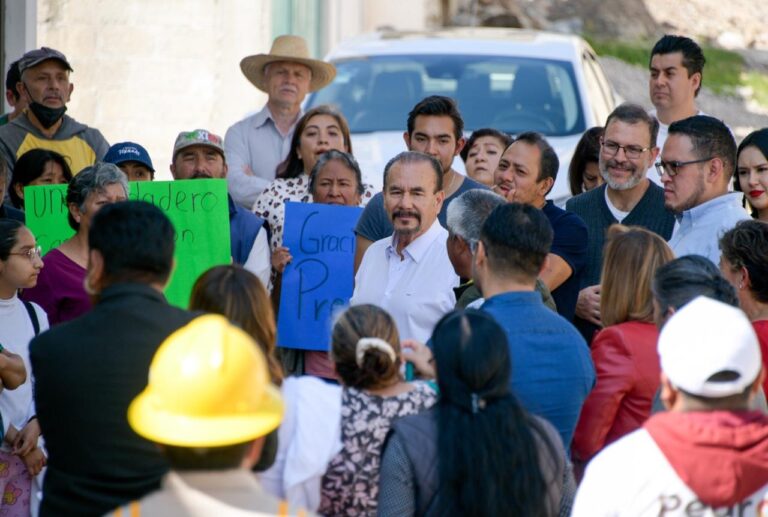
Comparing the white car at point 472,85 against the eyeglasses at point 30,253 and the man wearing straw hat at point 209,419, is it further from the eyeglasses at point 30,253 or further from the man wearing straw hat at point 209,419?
the man wearing straw hat at point 209,419

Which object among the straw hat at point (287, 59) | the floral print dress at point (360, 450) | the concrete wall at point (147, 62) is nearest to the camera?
the floral print dress at point (360, 450)

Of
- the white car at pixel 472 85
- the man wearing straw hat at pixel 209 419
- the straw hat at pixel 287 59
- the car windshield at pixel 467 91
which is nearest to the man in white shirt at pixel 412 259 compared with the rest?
the straw hat at pixel 287 59

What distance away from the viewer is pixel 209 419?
111 inches

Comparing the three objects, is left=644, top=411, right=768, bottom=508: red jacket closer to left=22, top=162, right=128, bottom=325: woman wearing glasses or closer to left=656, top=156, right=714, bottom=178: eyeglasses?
left=656, top=156, right=714, bottom=178: eyeglasses

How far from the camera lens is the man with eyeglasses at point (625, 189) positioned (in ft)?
22.1

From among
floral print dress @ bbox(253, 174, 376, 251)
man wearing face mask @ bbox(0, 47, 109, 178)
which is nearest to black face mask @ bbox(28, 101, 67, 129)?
man wearing face mask @ bbox(0, 47, 109, 178)

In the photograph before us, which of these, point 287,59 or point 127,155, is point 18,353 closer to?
point 127,155

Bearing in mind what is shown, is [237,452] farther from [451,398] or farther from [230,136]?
[230,136]

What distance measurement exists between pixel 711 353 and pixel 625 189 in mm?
3446

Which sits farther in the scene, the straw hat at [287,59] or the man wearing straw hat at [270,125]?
the straw hat at [287,59]

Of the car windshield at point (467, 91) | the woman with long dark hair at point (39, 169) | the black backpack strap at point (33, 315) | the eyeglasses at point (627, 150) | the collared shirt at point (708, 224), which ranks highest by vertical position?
the car windshield at point (467, 91)

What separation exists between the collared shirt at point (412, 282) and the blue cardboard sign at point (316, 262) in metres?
0.51

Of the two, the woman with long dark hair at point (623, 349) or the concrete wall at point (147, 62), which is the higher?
the concrete wall at point (147, 62)

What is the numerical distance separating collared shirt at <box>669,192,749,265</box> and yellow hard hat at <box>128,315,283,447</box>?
3.47 metres
